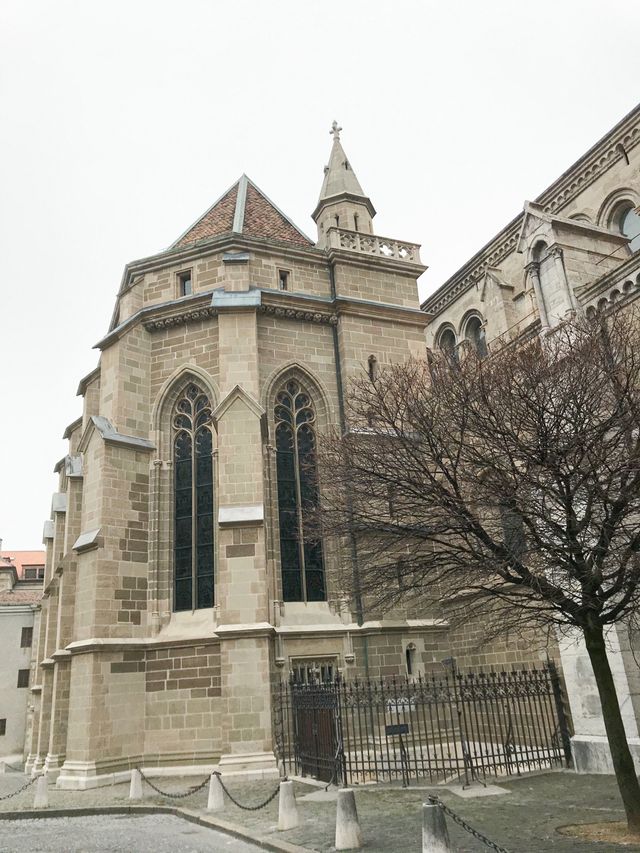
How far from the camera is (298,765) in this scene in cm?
1268

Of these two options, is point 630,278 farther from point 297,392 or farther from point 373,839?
point 373,839

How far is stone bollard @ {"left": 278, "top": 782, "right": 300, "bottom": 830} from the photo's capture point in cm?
830

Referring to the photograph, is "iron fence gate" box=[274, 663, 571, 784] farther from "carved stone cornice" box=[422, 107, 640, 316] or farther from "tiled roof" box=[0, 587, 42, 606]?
"tiled roof" box=[0, 587, 42, 606]

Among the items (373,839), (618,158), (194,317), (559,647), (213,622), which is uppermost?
(618,158)

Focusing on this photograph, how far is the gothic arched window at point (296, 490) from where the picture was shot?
607 inches

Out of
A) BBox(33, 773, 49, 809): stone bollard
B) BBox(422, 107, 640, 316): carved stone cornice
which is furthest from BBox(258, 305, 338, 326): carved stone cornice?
BBox(33, 773, 49, 809): stone bollard

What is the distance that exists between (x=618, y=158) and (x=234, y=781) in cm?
2148

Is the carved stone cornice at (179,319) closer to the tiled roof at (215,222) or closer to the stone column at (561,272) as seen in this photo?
the tiled roof at (215,222)

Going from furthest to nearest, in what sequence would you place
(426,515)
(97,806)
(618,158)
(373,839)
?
(618,158) → (97,806) → (426,515) → (373,839)

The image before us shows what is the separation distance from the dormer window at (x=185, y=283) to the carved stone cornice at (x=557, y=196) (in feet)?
36.5

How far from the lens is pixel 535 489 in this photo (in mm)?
8906

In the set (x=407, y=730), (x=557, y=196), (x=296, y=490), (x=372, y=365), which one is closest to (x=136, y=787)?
(x=407, y=730)

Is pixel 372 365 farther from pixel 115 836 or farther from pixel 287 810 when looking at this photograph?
pixel 115 836

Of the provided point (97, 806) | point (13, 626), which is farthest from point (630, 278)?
point (13, 626)
